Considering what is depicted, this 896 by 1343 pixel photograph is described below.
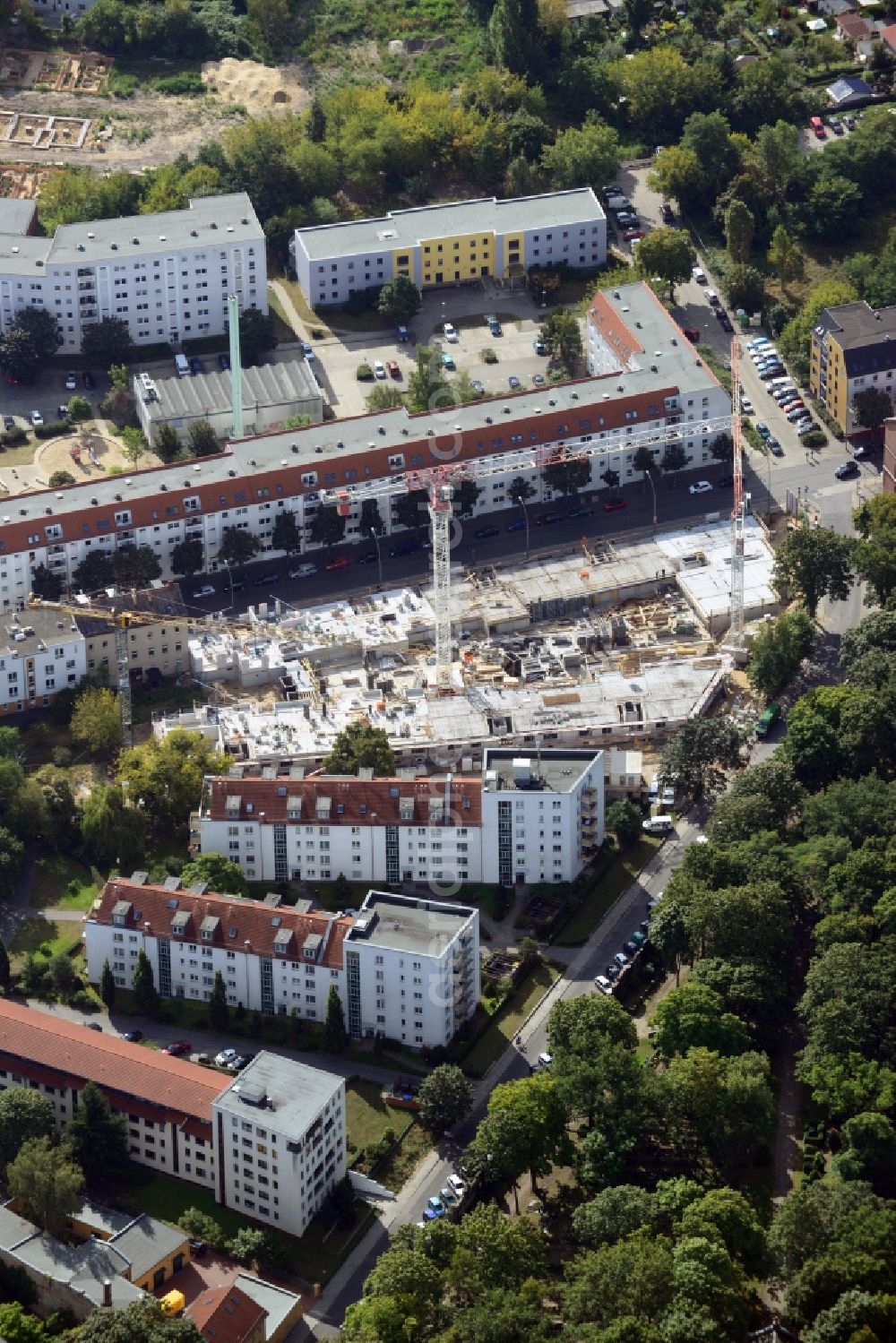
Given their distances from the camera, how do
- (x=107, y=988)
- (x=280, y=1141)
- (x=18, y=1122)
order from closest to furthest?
(x=280, y=1141), (x=18, y=1122), (x=107, y=988)

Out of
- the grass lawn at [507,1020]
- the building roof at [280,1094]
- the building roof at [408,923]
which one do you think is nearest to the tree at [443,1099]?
the grass lawn at [507,1020]

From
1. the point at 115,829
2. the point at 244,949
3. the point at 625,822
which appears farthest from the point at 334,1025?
the point at 625,822

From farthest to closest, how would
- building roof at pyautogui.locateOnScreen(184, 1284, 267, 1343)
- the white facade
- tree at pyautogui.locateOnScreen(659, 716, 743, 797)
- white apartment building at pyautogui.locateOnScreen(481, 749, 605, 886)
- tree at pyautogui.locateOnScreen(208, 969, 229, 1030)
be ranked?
tree at pyautogui.locateOnScreen(659, 716, 743, 797) < white apartment building at pyautogui.locateOnScreen(481, 749, 605, 886) < tree at pyautogui.locateOnScreen(208, 969, 229, 1030) < the white facade < building roof at pyautogui.locateOnScreen(184, 1284, 267, 1343)

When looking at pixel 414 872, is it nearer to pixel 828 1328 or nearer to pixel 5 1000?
pixel 5 1000

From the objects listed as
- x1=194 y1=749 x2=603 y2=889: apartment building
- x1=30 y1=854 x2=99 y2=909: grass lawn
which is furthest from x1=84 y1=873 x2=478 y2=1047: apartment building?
x1=194 y1=749 x2=603 y2=889: apartment building

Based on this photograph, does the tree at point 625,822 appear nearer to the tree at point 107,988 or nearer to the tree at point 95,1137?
the tree at point 107,988

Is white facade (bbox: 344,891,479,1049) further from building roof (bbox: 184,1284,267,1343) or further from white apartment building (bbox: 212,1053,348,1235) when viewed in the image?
building roof (bbox: 184,1284,267,1343)

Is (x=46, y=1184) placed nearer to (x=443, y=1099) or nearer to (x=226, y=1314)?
(x=226, y=1314)
